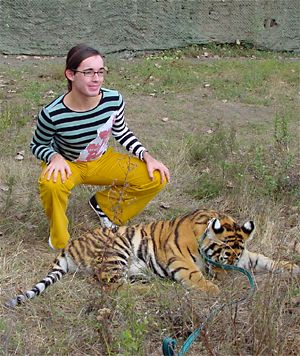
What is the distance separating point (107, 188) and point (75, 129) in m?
0.63

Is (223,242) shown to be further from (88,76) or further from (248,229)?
(88,76)

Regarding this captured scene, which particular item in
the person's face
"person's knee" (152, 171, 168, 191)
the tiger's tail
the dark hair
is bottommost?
the tiger's tail

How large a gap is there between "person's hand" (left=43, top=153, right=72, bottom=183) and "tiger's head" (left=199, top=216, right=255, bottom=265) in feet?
3.24

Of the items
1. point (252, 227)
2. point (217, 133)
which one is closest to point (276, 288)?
point (252, 227)

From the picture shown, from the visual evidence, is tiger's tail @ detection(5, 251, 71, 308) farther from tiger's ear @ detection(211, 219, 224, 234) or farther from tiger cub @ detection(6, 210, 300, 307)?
tiger's ear @ detection(211, 219, 224, 234)

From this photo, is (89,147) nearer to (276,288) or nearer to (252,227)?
(252,227)

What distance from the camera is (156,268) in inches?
180

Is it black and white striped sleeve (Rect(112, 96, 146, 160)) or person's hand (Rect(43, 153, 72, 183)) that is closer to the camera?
person's hand (Rect(43, 153, 72, 183))

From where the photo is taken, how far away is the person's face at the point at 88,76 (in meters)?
4.70

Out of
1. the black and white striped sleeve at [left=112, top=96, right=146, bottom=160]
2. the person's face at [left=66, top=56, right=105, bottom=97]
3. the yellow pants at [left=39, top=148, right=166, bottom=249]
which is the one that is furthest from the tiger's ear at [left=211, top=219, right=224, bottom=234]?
the person's face at [left=66, top=56, right=105, bottom=97]

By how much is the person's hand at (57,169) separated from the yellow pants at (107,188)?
34 millimetres

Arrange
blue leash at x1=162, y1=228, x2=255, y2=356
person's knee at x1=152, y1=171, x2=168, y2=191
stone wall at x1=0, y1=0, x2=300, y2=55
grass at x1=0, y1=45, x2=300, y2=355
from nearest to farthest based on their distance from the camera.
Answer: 1. blue leash at x1=162, y1=228, x2=255, y2=356
2. grass at x1=0, y1=45, x2=300, y2=355
3. person's knee at x1=152, y1=171, x2=168, y2=191
4. stone wall at x1=0, y1=0, x2=300, y2=55

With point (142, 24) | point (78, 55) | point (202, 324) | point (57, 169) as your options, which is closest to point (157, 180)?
point (57, 169)

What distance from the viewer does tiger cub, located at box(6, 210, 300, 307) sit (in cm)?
440
